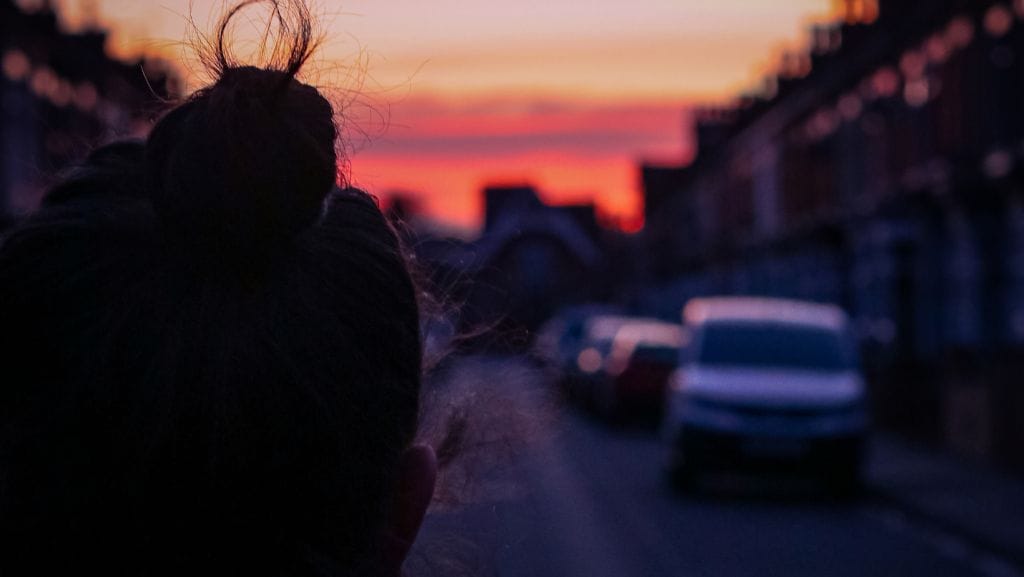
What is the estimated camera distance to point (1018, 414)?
19.9 metres

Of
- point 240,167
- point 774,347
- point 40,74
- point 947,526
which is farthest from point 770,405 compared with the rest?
point 40,74

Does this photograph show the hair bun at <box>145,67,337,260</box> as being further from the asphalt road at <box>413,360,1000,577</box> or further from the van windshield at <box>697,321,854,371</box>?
the van windshield at <box>697,321,854,371</box>

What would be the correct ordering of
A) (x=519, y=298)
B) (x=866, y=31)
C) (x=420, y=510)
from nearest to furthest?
(x=420, y=510) < (x=519, y=298) < (x=866, y=31)

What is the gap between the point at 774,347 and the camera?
19094mm

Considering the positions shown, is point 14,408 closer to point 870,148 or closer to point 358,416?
point 358,416

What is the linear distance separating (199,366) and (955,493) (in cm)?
1744

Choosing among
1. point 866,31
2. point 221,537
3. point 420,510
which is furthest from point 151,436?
point 866,31

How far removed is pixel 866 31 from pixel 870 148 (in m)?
2.47

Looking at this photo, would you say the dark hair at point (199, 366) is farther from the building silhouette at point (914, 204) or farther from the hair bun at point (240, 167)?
the building silhouette at point (914, 204)

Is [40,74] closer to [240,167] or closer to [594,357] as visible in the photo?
[594,357]

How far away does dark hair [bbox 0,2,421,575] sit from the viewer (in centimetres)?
120

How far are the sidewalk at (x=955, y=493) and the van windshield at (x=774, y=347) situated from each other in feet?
4.74

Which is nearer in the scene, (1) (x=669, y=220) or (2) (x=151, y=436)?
(2) (x=151, y=436)

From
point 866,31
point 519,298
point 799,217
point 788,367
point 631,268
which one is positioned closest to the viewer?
point 519,298
